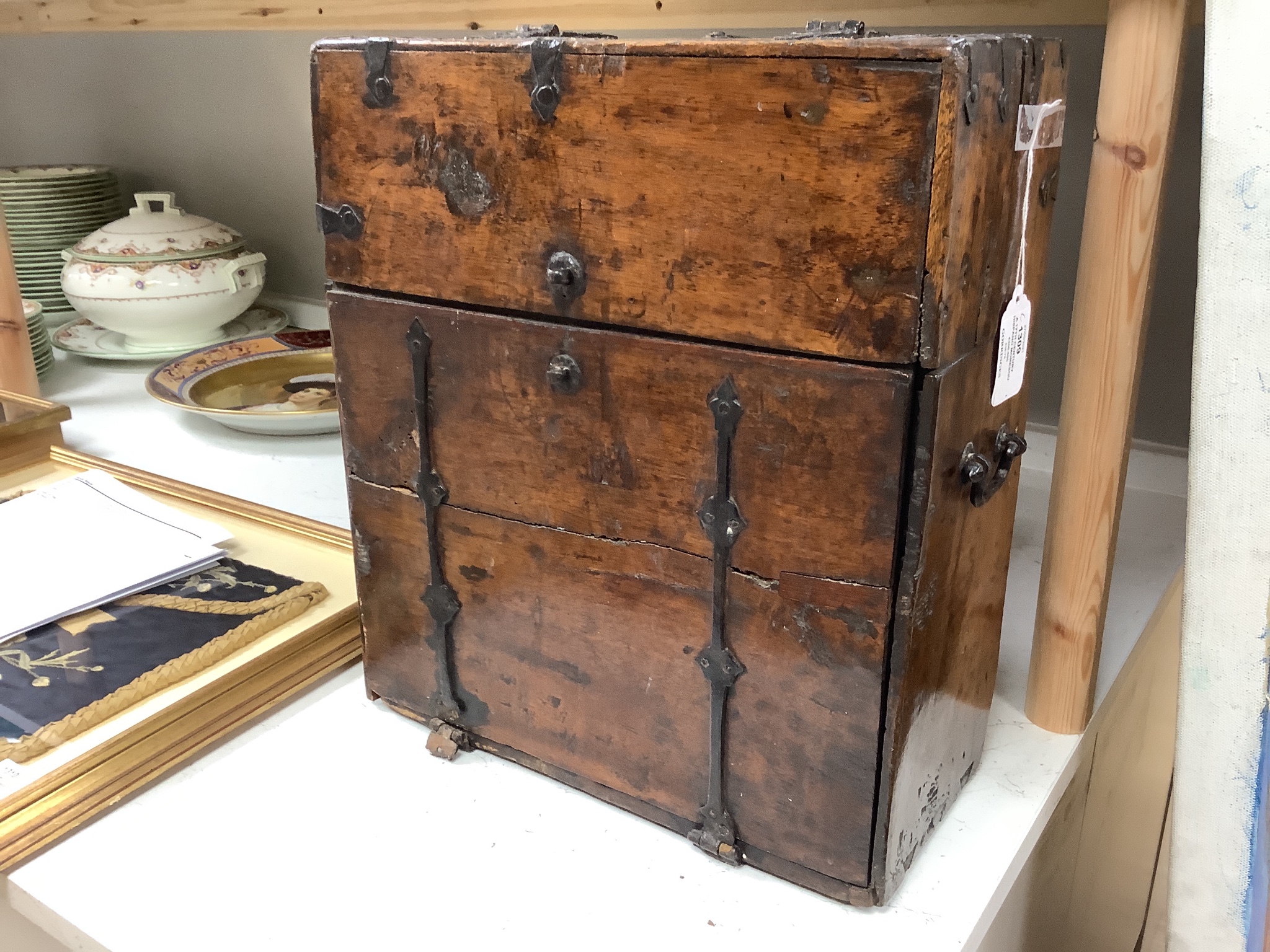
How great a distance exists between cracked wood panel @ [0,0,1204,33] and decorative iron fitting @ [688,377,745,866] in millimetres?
426

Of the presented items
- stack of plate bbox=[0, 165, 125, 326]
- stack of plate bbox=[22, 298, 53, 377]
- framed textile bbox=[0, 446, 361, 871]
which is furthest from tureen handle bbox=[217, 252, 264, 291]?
framed textile bbox=[0, 446, 361, 871]

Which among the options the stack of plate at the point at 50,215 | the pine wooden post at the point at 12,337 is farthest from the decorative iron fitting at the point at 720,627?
the stack of plate at the point at 50,215

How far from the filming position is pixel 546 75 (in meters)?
0.50

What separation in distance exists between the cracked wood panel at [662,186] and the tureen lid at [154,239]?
0.90 m

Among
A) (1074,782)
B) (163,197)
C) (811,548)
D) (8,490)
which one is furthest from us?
(163,197)

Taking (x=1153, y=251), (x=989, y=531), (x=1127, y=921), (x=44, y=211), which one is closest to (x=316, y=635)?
(x=989, y=531)

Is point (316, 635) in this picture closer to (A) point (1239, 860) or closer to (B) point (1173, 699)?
(A) point (1239, 860)

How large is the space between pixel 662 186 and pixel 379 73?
0.19 meters

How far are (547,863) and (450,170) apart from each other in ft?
1.33

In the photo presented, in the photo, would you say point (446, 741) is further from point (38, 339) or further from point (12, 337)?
point (38, 339)

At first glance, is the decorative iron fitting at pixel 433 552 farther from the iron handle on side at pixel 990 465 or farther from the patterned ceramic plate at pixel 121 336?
the patterned ceramic plate at pixel 121 336

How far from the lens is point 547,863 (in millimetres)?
604

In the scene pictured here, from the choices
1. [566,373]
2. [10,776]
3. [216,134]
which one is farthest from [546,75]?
[216,134]

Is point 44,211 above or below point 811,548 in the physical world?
above
